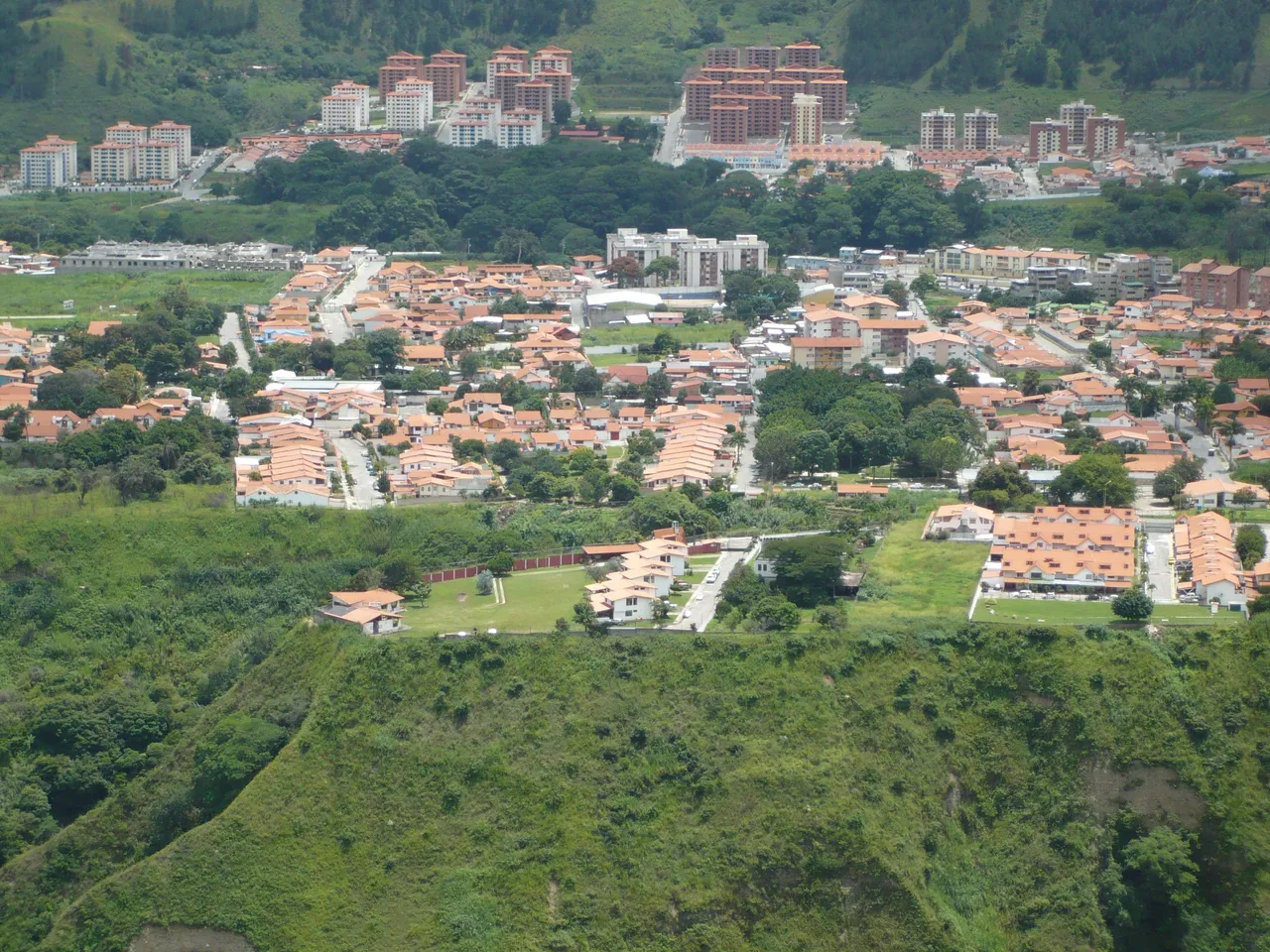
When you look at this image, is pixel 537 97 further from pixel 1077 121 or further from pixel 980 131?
pixel 1077 121

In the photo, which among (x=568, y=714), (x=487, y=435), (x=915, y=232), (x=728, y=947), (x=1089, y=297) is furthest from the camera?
(x=915, y=232)

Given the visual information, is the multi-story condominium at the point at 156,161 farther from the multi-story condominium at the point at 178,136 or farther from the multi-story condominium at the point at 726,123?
the multi-story condominium at the point at 726,123

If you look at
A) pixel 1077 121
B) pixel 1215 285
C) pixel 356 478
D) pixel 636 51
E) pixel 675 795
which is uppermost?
pixel 636 51

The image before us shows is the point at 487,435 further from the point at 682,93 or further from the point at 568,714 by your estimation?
the point at 682,93

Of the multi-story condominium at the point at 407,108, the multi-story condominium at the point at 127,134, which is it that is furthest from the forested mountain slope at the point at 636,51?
the multi-story condominium at the point at 407,108

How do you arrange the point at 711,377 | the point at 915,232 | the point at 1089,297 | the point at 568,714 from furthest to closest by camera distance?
the point at 915,232 < the point at 1089,297 < the point at 711,377 < the point at 568,714

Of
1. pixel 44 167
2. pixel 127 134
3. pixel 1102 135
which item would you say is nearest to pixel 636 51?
pixel 1102 135

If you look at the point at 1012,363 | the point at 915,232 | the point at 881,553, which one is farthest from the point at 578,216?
the point at 881,553
